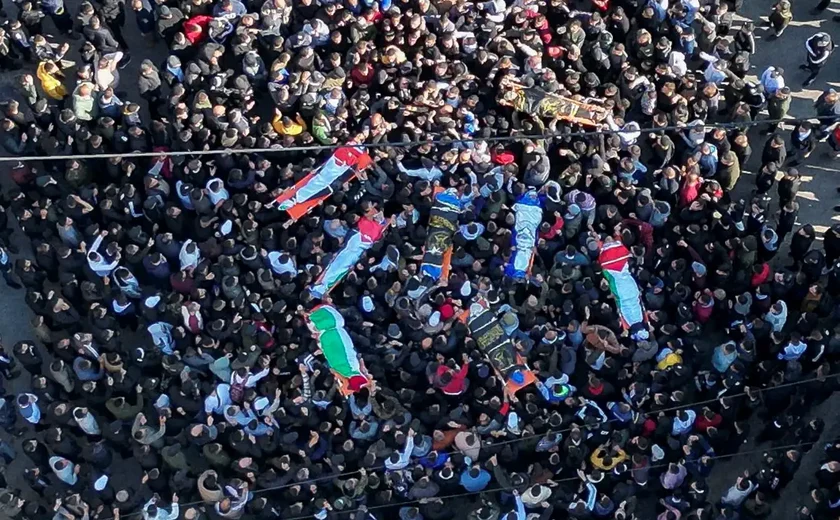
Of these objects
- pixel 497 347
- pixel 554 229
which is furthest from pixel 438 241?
pixel 497 347

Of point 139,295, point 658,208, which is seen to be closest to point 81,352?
point 139,295

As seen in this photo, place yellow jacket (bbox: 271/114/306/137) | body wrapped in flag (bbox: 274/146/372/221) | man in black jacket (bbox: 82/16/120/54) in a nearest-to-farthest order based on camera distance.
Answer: body wrapped in flag (bbox: 274/146/372/221) < yellow jacket (bbox: 271/114/306/137) < man in black jacket (bbox: 82/16/120/54)

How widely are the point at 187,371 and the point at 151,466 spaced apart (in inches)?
49.4

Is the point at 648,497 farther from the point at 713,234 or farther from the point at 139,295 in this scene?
the point at 139,295

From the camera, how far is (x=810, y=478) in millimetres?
14320

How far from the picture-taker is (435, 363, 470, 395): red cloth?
13680mm

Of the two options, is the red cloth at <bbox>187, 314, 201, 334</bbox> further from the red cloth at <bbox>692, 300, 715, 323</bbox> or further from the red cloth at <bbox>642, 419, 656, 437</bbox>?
the red cloth at <bbox>692, 300, 715, 323</bbox>

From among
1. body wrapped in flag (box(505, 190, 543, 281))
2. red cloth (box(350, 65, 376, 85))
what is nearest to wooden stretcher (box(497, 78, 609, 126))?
body wrapped in flag (box(505, 190, 543, 281))

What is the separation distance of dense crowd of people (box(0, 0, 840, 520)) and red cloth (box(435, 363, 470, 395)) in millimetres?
58

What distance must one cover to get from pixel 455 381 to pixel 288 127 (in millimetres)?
4750

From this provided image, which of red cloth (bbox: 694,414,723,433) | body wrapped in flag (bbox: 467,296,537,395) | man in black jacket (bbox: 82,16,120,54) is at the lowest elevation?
red cloth (bbox: 694,414,723,433)

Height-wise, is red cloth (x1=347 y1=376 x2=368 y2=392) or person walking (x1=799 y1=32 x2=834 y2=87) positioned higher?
person walking (x1=799 y1=32 x2=834 y2=87)

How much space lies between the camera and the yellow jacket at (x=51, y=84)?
16.5 m

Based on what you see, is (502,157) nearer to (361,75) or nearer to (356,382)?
(361,75)
